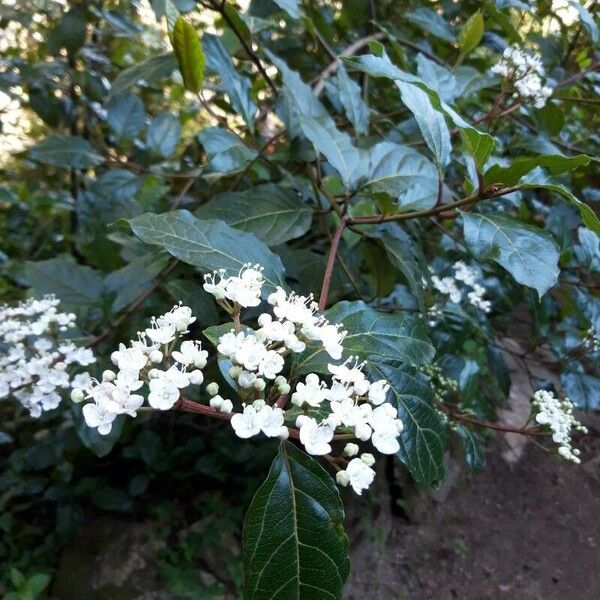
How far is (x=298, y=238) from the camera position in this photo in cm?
160

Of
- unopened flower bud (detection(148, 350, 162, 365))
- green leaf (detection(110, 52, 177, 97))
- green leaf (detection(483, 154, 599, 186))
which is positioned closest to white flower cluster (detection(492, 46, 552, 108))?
green leaf (detection(483, 154, 599, 186))

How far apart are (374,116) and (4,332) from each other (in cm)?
104

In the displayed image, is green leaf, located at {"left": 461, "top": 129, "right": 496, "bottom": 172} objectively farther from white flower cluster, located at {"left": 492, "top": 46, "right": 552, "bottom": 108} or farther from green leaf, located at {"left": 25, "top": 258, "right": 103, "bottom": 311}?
green leaf, located at {"left": 25, "top": 258, "right": 103, "bottom": 311}

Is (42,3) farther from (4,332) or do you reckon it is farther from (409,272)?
(409,272)

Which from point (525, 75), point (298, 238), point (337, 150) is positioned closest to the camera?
point (337, 150)

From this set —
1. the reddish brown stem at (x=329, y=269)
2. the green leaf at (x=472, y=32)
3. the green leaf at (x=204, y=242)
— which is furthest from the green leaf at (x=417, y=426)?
the green leaf at (x=472, y=32)

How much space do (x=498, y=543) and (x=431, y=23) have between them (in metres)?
1.75

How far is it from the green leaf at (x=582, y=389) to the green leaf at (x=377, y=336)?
742 mm

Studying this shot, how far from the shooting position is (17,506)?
70.8 inches

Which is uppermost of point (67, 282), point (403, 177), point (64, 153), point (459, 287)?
point (403, 177)

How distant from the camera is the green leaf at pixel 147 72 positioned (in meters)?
1.24

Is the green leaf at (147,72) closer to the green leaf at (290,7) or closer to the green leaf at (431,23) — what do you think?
the green leaf at (290,7)

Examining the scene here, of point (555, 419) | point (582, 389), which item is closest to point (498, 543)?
point (582, 389)

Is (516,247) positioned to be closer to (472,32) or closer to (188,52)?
(188,52)
